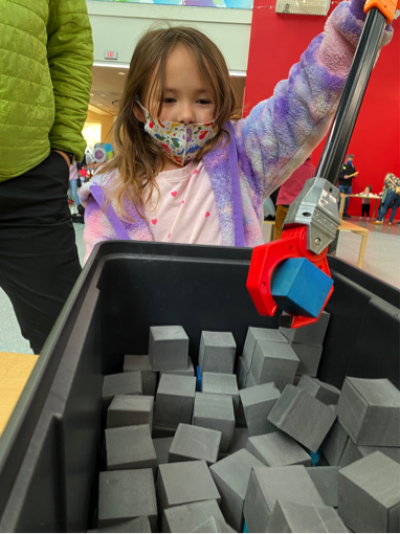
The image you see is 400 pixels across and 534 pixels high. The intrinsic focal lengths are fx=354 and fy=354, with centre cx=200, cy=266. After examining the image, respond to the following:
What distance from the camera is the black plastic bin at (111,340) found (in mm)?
207

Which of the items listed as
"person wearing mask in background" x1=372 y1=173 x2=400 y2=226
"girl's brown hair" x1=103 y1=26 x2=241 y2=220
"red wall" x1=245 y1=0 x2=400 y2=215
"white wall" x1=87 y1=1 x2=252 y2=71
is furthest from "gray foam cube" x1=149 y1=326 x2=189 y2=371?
"person wearing mask in background" x1=372 y1=173 x2=400 y2=226

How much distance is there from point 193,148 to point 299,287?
23.3 inches

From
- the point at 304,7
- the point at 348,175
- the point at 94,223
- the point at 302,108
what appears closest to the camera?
the point at 302,108

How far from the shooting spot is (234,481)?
0.45m

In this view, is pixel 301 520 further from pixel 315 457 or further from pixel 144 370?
pixel 144 370

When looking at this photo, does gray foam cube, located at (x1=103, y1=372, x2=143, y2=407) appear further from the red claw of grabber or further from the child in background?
the child in background

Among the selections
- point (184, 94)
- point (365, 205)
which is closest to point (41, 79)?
point (184, 94)

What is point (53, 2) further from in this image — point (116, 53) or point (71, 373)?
point (116, 53)

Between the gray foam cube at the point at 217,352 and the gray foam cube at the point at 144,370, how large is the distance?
0.29 ft

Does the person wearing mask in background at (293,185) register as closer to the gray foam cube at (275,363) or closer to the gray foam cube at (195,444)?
the gray foam cube at (275,363)

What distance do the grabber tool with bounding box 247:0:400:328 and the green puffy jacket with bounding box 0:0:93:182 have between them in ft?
2.02

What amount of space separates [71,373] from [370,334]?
41 centimetres

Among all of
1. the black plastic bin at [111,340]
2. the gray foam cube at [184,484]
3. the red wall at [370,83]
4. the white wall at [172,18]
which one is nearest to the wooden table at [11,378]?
the black plastic bin at [111,340]

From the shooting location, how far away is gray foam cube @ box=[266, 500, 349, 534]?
0.33 meters
